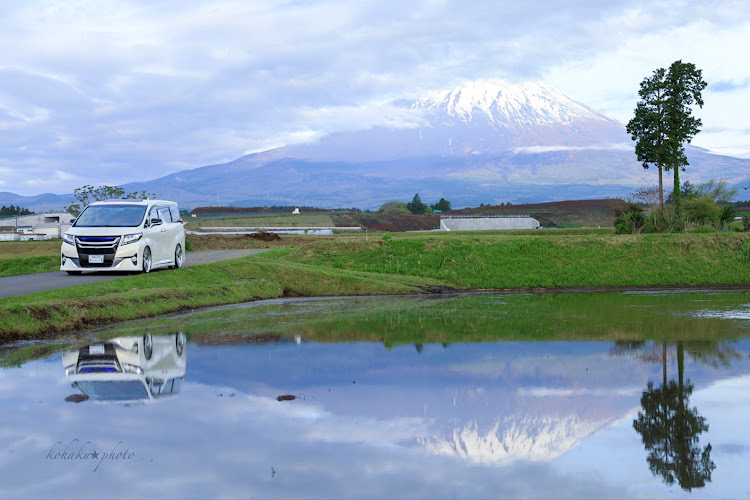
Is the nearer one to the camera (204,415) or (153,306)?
(204,415)

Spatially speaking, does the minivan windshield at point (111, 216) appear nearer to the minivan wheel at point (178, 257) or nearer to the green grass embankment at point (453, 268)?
the green grass embankment at point (453, 268)

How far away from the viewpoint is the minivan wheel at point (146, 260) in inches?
934

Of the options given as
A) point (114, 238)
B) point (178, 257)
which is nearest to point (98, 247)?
point (114, 238)

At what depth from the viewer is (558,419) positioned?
29.3ft

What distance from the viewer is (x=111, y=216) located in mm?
23531

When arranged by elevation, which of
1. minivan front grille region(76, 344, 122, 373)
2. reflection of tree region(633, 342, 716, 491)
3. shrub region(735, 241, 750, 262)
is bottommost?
reflection of tree region(633, 342, 716, 491)

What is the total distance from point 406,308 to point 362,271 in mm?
11633

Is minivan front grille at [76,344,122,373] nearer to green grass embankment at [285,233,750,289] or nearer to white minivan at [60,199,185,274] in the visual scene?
white minivan at [60,199,185,274]

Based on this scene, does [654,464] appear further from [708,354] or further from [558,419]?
[708,354]

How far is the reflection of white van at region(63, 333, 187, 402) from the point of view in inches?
412

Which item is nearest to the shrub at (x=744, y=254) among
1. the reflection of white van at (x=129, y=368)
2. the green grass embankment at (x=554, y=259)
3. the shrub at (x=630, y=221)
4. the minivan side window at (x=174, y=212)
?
the green grass embankment at (x=554, y=259)

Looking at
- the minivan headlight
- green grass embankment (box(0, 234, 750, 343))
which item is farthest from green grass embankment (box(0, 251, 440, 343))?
the minivan headlight

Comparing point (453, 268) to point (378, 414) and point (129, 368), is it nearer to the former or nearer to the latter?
point (129, 368)

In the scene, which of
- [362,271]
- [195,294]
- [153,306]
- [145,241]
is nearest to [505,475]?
[153,306]
